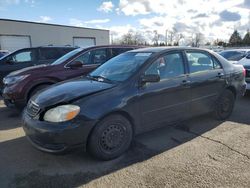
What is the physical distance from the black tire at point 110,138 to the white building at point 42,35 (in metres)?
26.9

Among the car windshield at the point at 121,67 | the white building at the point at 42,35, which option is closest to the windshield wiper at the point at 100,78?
the car windshield at the point at 121,67

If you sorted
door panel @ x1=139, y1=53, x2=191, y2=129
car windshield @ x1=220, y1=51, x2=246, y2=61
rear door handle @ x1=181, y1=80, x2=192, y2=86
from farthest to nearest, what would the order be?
car windshield @ x1=220, y1=51, x2=246, y2=61 → rear door handle @ x1=181, y1=80, x2=192, y2=86 → door panel @ x1=139, y1=53, x2=191, y2=129

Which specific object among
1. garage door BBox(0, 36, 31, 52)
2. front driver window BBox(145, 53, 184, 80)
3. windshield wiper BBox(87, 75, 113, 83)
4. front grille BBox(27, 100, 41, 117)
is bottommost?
front grille BBox(27, 100, 41, 117)

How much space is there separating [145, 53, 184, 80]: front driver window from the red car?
2.78m

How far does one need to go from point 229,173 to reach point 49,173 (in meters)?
2.36

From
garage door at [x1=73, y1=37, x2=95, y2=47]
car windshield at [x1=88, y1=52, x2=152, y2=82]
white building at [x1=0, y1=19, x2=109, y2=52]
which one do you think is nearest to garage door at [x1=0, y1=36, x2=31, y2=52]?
white building at [x1=0, y1=19, x2=109, y2=52]

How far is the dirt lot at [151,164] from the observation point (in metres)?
3.02

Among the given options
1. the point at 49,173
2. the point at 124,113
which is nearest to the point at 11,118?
the point at 49,173

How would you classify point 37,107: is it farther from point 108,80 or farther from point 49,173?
point 108,80

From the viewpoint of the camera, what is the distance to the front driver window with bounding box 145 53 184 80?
4048 millimetres

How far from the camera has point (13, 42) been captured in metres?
28.1

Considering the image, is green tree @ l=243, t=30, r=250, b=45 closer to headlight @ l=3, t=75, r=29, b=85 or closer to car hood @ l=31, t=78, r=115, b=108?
headlight @ l=3, t=75, r=29, b=85

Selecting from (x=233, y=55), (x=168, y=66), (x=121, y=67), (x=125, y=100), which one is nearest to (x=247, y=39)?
(x=233, y=55)

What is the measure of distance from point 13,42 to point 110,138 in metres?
28.4
